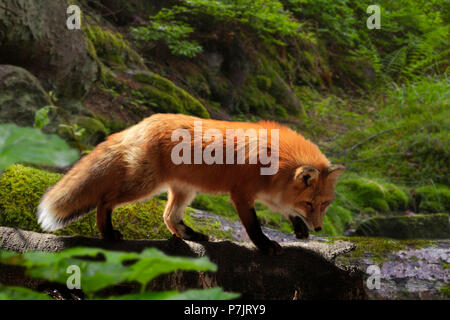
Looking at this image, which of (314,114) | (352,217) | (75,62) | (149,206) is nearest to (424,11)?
(314,114)

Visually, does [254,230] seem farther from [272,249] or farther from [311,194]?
[311,194]

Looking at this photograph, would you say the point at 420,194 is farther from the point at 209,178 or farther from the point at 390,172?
the point at 209,178

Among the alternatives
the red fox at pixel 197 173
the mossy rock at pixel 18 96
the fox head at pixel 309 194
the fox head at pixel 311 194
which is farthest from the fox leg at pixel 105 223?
the mossy rock at pixel 18 96

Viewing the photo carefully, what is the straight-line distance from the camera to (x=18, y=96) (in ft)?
16.3

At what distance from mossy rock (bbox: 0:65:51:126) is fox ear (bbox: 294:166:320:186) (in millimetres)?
3501

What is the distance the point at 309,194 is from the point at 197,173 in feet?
2.91

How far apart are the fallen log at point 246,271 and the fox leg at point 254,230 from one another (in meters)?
0.06

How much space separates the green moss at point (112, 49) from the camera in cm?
796

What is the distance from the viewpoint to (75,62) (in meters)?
6.04

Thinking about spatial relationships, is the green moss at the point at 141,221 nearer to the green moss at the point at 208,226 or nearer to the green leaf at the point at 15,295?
the green moss at the point at 208,226

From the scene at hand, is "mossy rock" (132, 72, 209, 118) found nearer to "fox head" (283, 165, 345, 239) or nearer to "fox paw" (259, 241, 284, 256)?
"fox head" (283, 165, 345, 239)

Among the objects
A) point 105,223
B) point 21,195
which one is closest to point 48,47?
point 21,195

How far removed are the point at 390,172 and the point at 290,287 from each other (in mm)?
6512

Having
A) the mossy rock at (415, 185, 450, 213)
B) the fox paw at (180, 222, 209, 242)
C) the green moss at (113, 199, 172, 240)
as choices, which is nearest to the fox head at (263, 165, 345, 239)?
the fox paw at (180, 222, 209, 242)
